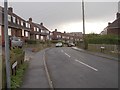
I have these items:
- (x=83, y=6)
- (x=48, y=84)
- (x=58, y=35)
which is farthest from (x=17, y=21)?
(x=58, y=35)

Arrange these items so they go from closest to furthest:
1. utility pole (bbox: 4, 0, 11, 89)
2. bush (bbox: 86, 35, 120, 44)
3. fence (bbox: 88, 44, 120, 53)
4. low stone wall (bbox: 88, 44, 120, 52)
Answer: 1. utility pole (bbox: 4, 0, 11, 89)
2. fence (bbox: 88, 44, 120, 53)
3. low stone wall (bbox: 88, 44, 120, 52)
4. bush (bbox: 86, 35, 120, 44)

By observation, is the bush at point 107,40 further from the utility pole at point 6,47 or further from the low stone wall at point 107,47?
the utility pole at point 6,47

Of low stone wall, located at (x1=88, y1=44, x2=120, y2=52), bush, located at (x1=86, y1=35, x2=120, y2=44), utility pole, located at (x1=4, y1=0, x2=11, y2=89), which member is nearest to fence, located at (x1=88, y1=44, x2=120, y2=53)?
low stone wall, located at (x1=88, y1=44, x2=120, y2=52)

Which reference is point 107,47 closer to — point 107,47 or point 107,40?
point 107,47

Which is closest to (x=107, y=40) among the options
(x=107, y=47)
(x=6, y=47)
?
(x=107, y=47)

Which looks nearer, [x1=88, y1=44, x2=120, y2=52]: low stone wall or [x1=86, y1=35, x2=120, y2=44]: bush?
[x1=88, y1=44, x2=120, y2=52]: low stone wall

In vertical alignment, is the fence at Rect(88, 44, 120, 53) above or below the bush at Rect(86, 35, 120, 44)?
below

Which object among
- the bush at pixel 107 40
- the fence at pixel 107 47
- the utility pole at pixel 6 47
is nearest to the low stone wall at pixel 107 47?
the fence at pixel 107 47

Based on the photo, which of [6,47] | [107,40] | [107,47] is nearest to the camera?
[6,47]

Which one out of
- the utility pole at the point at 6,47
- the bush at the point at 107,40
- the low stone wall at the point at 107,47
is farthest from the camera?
the bush at the point at 107,40

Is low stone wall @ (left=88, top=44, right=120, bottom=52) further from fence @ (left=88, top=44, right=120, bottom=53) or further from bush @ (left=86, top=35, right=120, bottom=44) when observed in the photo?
bush @ (left=86, top=35, right=120, bottom=44)

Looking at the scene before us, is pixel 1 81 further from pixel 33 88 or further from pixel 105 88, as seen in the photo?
pixel 105 88

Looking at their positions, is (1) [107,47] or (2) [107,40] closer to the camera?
(1) [107,47]

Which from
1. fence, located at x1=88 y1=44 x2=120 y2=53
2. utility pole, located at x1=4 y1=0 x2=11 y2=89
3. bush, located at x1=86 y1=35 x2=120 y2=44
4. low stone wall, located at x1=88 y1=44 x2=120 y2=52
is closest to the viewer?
utility pole, located at x1=4 y1=0 x2=11 y2=89
